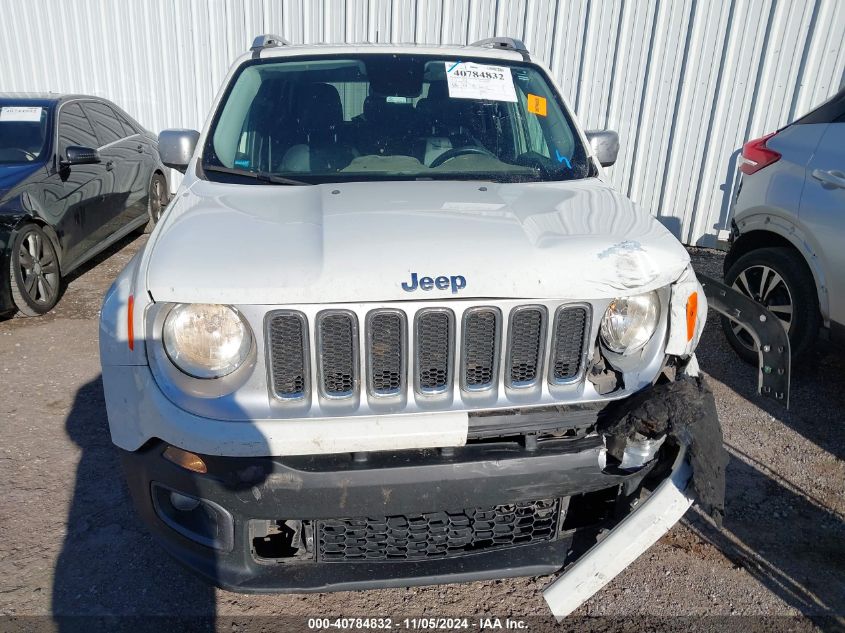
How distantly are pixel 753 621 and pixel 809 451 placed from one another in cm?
154

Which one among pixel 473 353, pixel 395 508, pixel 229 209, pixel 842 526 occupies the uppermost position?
pixel 229 209

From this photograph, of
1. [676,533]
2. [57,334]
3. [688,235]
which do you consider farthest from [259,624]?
[688,235]

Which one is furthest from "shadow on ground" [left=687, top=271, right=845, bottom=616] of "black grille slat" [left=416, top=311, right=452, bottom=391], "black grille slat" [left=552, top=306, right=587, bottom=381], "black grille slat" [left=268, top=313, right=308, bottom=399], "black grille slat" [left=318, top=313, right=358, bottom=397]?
"black grille slat" [left=268, top=313, right=308, bottom=399]

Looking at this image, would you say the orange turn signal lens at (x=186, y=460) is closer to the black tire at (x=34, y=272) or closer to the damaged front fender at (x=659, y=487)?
the damaged front fender at (x=659, y=487)

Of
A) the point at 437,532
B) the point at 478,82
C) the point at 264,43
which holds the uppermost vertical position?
the point at 264,43

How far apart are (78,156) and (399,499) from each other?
16.5 ft

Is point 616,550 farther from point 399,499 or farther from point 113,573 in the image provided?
point 113,573

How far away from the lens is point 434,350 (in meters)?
2.21

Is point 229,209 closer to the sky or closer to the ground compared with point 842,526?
closer to the sky

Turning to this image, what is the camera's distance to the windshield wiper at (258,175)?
9.80 feet

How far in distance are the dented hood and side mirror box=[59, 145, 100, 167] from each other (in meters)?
3.77

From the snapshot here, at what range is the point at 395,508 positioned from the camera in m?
2.17

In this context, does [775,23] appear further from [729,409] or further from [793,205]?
[729,409]

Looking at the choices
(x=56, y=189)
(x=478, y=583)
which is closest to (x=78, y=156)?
(x=56, y=189)
